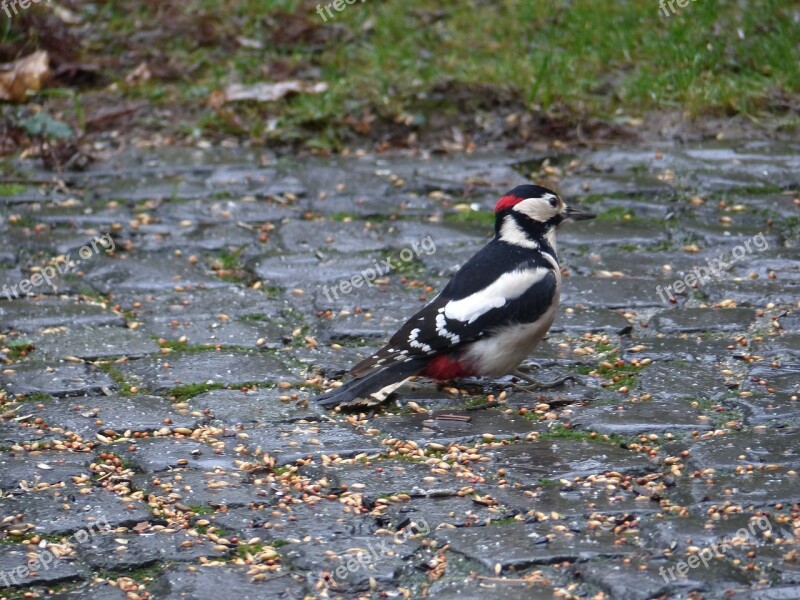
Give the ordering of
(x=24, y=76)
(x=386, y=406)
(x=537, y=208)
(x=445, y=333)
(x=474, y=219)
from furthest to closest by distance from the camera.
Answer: (x=24, y=76)
(x=474, y=219)
(x=537, y=208)
(x=445, y=333)
(x=386, y=406)

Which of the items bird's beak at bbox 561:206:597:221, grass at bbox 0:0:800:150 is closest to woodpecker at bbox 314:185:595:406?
bird's beak at bbox 561:206:597:221

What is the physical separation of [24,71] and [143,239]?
2861 millimetres

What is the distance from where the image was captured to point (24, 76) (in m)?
8.61

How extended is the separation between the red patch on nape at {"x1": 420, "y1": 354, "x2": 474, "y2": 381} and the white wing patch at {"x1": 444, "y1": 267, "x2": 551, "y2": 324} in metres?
0.14

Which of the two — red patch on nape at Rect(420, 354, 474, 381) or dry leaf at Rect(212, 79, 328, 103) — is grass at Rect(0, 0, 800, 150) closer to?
dry leaf at Rect(212, 79, 328, 103)

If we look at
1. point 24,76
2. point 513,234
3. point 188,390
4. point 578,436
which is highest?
point 24,76

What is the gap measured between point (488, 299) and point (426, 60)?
432cm

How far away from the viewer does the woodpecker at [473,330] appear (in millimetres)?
4648

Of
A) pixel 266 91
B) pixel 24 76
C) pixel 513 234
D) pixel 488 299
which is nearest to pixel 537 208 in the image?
pixel 513 234

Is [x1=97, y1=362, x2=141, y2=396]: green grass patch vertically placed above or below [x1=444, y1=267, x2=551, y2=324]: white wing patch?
below

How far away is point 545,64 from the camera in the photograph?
26.0 feet

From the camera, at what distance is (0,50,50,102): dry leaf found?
8.43 m

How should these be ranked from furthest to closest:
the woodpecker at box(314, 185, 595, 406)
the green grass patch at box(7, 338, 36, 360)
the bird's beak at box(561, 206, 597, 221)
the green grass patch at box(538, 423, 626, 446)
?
the bird's beak at box(561, 206, 597, 221)
the green grass patch at box(7, 338, 36, 360)
the woodpecker at box(314, 185, 595, 406)
the green grass patch at box(538, 423, 626, 446)

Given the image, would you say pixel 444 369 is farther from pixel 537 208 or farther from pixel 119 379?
pixel 119 379
